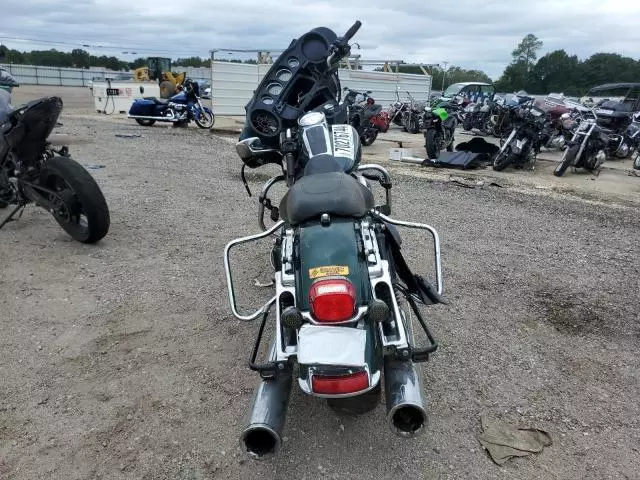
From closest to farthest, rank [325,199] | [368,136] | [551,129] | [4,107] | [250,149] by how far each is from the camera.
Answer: [325,199] → [250,149] → [4,107] → [551,129] → [368,136]

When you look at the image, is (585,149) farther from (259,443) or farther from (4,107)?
(259,443)

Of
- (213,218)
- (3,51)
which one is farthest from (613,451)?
(3,51)

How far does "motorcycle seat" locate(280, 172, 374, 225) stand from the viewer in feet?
6.83

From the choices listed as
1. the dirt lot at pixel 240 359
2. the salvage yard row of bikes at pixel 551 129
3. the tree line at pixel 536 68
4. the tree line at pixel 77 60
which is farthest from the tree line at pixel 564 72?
the dirt lot at pixel 240 359

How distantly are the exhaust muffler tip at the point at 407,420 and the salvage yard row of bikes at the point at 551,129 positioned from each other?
5329 millimetres

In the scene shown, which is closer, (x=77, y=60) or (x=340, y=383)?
(x=340, y=383)

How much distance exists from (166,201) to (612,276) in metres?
4.82

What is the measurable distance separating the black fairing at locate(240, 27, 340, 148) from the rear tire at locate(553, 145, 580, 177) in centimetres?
693

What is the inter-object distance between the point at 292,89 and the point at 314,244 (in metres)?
1.77

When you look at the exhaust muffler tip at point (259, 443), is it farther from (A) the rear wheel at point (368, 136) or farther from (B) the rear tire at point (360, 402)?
(A) the rear wheel at point (368, 136)

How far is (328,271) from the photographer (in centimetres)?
187

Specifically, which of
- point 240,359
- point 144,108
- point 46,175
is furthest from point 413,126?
point 240,359

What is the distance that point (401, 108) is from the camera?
1661 centimetres

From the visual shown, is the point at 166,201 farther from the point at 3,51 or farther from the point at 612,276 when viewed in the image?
the point at 612,276
